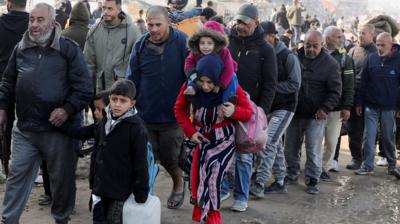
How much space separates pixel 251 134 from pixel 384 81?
3571mm

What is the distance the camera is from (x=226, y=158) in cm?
519

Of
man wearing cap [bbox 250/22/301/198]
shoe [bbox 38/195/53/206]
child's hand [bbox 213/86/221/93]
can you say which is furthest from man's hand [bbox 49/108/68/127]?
man wearing cap [bbox 250/22/301/198]

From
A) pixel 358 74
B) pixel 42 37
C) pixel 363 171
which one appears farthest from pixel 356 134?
pixel 42 37

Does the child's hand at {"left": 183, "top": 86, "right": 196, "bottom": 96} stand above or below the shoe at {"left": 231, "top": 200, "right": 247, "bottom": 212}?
above

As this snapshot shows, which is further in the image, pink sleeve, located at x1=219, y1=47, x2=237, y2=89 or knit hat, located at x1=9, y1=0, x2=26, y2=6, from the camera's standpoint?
knit hat, located at x1=9, y1=0, x2=26, y2=6

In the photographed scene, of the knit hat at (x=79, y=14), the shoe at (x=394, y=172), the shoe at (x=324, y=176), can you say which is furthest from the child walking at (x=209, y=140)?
the shoe at (x=394, y=172)

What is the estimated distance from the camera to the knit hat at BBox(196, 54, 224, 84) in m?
4.89

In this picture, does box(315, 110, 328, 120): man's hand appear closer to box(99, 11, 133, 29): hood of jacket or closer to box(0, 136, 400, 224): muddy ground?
box(0, 136, 400, 224): muddy ground

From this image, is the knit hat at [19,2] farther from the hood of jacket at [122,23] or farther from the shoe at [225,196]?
the shoe at [225,196]

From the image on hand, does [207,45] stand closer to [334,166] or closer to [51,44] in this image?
[51,44]

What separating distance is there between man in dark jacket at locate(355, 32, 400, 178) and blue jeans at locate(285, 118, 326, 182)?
127cm

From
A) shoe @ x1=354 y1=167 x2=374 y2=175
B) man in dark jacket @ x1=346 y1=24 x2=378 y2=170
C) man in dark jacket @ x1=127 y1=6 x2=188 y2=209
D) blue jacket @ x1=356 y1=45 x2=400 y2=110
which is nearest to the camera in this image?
man in dark jacket @ x1=127 y1=6 x2=188 y2=209

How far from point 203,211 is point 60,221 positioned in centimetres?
127

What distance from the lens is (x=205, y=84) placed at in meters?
4.94
